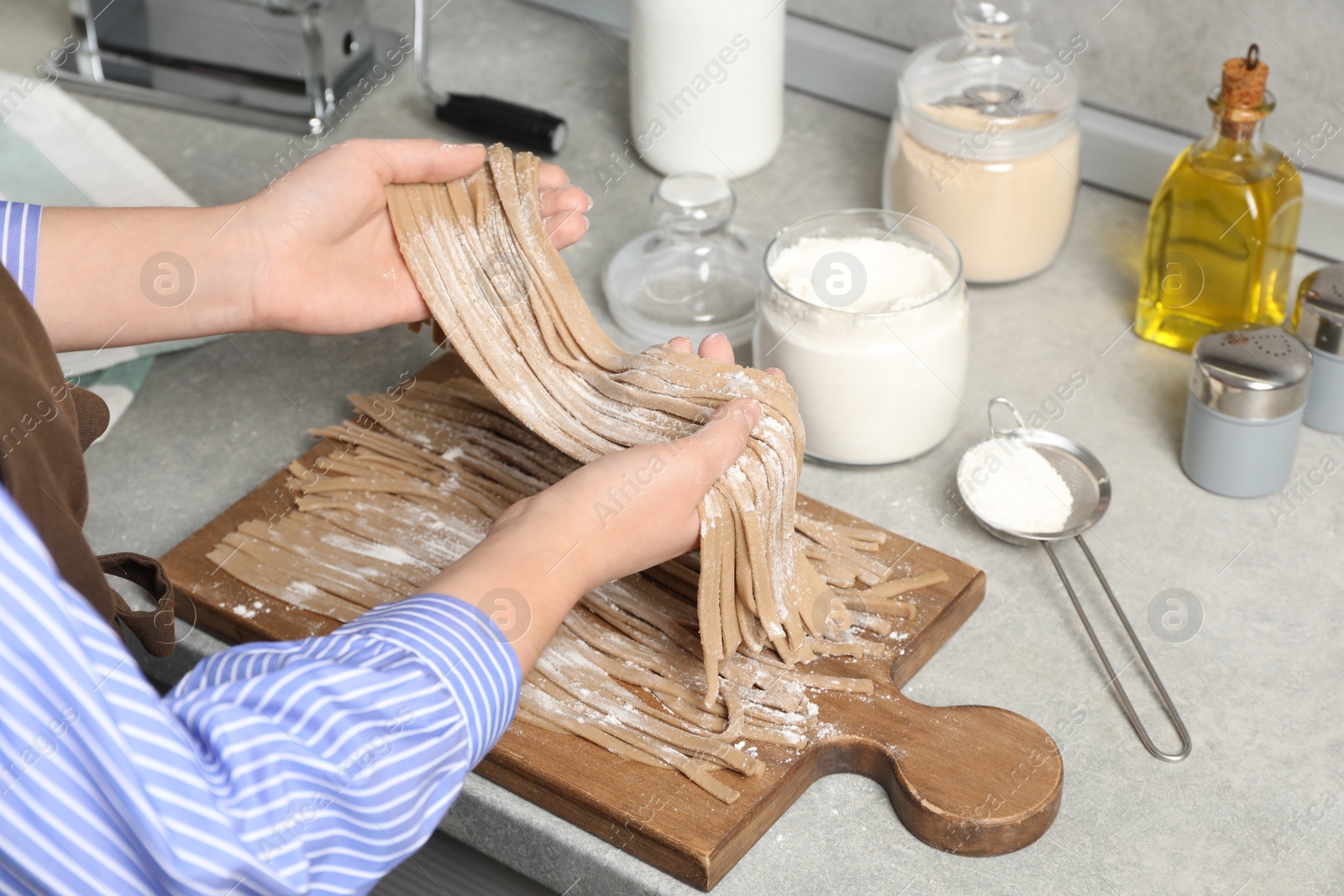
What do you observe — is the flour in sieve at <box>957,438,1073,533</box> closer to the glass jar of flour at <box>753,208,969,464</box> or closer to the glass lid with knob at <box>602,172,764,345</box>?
the glass jar of flour at <box>753,208,969,464</box>

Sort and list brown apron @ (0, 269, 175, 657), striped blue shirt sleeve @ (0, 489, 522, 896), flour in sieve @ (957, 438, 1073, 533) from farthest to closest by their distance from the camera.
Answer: flour in sieve @ (957, 438, 1073, 533) → brown apron @ (0, 269, 175, 657) → striped blue shirt sleeve @ (0, 489, 522, 896)

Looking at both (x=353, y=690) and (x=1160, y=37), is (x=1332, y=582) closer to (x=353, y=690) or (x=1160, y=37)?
(x=1160, y=37)

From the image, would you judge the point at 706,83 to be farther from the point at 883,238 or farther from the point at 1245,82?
the point at 1245,82

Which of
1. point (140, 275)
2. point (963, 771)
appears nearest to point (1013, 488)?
point (963, 771)

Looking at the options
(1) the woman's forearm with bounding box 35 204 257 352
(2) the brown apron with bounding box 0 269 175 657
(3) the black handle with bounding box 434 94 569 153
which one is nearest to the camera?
(2) the brown apron with bounding box 0 269 175 657

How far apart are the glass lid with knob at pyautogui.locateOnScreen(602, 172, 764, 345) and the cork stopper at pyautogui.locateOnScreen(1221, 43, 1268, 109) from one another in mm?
428

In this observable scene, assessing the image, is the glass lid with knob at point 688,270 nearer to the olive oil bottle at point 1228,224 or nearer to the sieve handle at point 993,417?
the sieve handle at point 993,417

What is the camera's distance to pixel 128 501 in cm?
116

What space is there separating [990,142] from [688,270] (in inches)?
12.4

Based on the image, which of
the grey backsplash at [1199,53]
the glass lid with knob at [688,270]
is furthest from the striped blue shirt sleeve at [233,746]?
the grey backsplash at [1199,53]

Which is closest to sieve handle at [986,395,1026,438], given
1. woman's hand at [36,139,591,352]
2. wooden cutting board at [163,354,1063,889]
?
wooden cutting board at [163,354,1063,889]

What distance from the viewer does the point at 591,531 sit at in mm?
810

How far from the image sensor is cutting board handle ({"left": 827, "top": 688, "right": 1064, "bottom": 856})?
0.84 metres

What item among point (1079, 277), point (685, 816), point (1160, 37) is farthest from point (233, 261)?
point (1160, 37)
